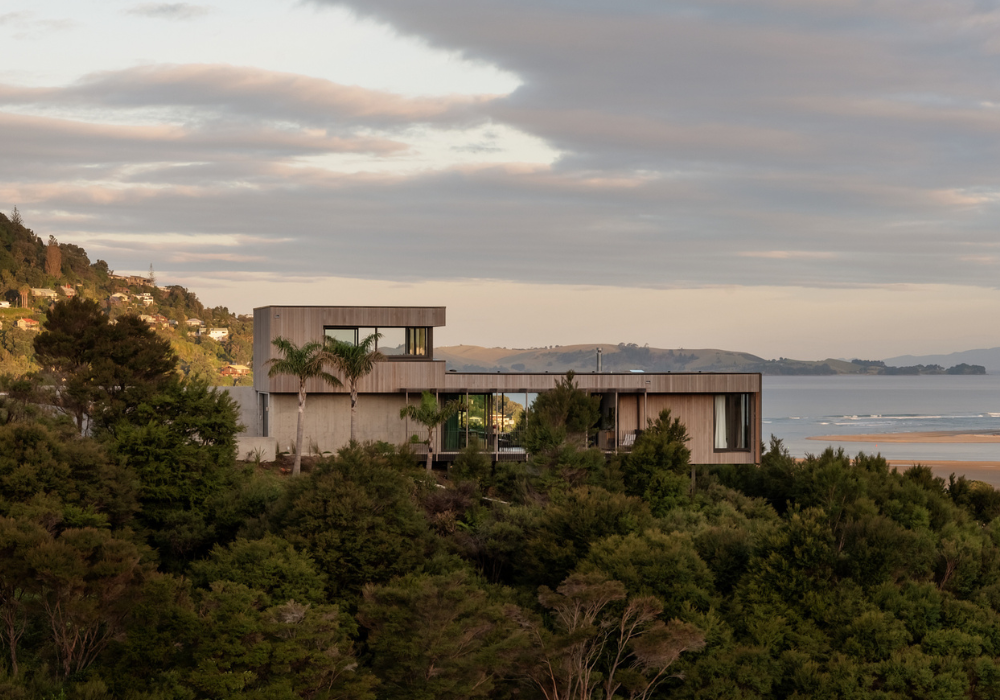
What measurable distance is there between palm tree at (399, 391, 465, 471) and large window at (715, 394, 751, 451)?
33.9ft

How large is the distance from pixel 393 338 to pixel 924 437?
275 feet

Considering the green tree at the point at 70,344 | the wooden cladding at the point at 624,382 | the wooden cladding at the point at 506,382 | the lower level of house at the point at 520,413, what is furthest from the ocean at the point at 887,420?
the green tree at the point at 70,344

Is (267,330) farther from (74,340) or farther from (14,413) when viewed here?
(14,413)

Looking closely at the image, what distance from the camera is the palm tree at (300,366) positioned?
35688 millimetres

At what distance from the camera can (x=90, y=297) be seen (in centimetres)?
9981

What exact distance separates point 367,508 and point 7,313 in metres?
77.1

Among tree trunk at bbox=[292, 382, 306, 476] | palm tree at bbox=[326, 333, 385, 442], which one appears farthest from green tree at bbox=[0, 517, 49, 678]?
palm tree at bbox=[326, 333, 385, 442]

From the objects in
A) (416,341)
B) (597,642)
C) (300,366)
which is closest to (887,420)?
(416,341)

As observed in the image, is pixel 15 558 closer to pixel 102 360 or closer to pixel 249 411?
pixel 102 360

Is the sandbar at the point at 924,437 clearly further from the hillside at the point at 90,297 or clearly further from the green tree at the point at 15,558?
the green tree at the point at 15,558

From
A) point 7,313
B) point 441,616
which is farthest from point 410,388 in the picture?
point 7,313

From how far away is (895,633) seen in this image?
95.9 ft

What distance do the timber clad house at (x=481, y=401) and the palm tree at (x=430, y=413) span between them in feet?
1.25

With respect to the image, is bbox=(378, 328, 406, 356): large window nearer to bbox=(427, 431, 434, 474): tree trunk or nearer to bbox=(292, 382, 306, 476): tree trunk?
bbox=(427, 431, 434, 474): tree trunk
